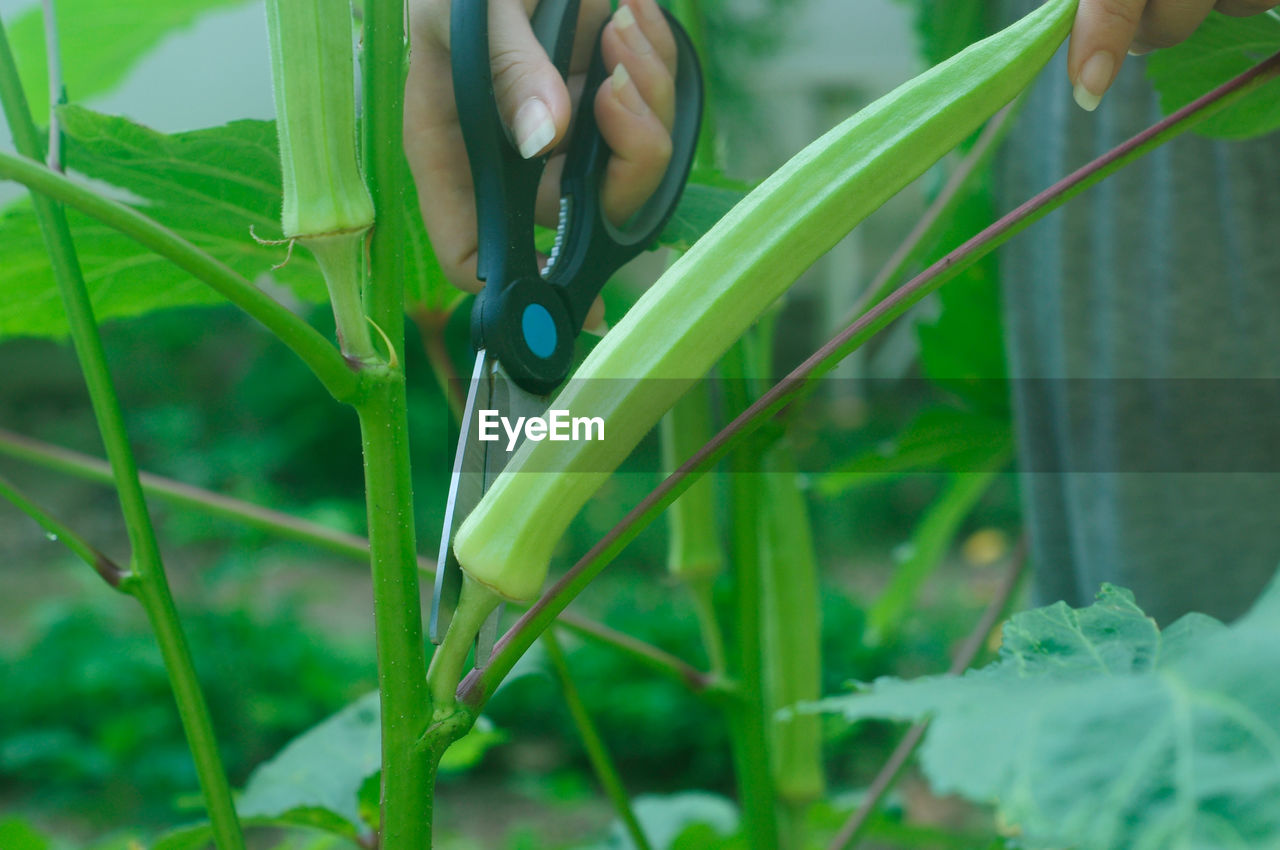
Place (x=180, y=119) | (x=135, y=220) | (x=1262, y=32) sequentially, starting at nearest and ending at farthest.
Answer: (x=135, y=220) → (x=1262, y=32) → (x=180, y=119)

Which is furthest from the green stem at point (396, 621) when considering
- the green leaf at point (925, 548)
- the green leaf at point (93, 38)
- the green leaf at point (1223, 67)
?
the green leaf at point (925, 548)

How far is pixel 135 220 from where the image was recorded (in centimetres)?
24

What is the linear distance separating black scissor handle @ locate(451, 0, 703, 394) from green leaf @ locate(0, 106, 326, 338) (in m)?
0.08

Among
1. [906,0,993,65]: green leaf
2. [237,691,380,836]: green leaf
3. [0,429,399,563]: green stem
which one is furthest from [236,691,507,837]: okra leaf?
[906,0,993,65]: green leaf

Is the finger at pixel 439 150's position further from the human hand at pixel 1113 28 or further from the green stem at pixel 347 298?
the human hand at pixel 1113 28

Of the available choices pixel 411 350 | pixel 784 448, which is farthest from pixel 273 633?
pixel 784 448

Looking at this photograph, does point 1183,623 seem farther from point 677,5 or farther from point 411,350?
point 411,350

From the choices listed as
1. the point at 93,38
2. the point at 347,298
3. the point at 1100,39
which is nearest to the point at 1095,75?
the point at 1100,39

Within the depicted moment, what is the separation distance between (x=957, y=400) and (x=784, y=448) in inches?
15.1

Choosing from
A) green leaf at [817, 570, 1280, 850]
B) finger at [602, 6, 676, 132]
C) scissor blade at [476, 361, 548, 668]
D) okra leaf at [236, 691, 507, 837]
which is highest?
finger at [602, 6, 676, 132]

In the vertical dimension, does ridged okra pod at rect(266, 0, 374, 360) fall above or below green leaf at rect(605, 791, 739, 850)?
above

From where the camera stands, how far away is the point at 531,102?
32cm

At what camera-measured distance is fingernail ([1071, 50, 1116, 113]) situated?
0.30 m

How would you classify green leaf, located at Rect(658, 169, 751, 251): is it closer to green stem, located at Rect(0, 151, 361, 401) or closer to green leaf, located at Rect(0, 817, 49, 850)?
green stem, located at Rect(0, 151, 361, 401)
